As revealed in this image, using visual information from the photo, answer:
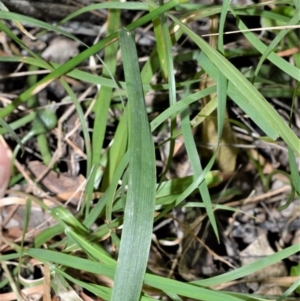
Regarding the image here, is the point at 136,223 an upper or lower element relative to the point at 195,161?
lower

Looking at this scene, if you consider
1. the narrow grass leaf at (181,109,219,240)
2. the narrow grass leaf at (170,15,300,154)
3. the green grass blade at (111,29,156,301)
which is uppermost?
the narrow grass leaf at (170,15,300,154)

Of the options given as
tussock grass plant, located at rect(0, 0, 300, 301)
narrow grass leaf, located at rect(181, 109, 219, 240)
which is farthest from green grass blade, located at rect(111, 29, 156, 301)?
narrow grass leaf, located at rect(181, 109, 219, 240)

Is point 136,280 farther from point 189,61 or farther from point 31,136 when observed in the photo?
point 189,61

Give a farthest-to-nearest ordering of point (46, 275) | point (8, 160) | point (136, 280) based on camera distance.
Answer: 1. point (8, 160)
2. point (46, 275)
3. point (136, 280)

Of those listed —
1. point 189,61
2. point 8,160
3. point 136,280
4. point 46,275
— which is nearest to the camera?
point 136,280

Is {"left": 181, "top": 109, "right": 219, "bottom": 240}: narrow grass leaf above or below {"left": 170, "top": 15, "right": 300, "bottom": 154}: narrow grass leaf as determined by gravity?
below

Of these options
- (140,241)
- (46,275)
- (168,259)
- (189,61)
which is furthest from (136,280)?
(189,61)

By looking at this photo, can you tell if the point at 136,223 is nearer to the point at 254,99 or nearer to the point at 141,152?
the point at 141,152

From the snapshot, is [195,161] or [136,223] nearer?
[136,223]

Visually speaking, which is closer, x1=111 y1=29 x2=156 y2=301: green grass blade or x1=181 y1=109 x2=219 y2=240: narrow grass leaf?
x1=111 y1=29 x2=156 y2=301: green grass blade

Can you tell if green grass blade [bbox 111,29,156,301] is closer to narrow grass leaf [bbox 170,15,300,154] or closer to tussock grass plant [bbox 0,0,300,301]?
tussock grass plant [bbox 0,0,300,301]

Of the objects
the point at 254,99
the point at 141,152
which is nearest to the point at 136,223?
the point at 141,152
